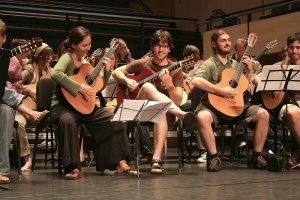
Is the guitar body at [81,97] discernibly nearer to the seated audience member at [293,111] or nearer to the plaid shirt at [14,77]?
the plaid shirt at [14,77]

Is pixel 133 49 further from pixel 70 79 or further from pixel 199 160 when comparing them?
pixel 70 79

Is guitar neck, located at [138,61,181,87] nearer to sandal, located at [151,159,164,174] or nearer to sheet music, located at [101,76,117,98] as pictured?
sandal, located at [151,159,164,174]

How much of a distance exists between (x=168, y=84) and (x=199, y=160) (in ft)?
5.58

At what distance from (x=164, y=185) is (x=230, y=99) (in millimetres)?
1630

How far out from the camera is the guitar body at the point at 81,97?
4.98 meters

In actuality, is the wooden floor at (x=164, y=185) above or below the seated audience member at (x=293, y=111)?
below

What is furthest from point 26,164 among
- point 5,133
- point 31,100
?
point 5,133

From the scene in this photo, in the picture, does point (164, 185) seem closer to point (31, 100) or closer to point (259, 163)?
point (259, 163)

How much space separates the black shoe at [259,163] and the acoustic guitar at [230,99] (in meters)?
0.50

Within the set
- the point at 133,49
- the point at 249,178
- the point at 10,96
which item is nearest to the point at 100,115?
the point at 10,96

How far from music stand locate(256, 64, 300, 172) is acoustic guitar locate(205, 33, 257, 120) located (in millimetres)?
219

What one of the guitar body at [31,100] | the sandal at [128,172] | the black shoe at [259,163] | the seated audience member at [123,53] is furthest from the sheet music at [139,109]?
the seated audience member at [123,53]

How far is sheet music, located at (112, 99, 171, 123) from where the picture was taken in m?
4.68

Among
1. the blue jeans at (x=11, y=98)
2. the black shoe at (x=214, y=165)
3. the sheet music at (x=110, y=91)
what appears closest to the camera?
the blue jeans at (x=11, y=98)
